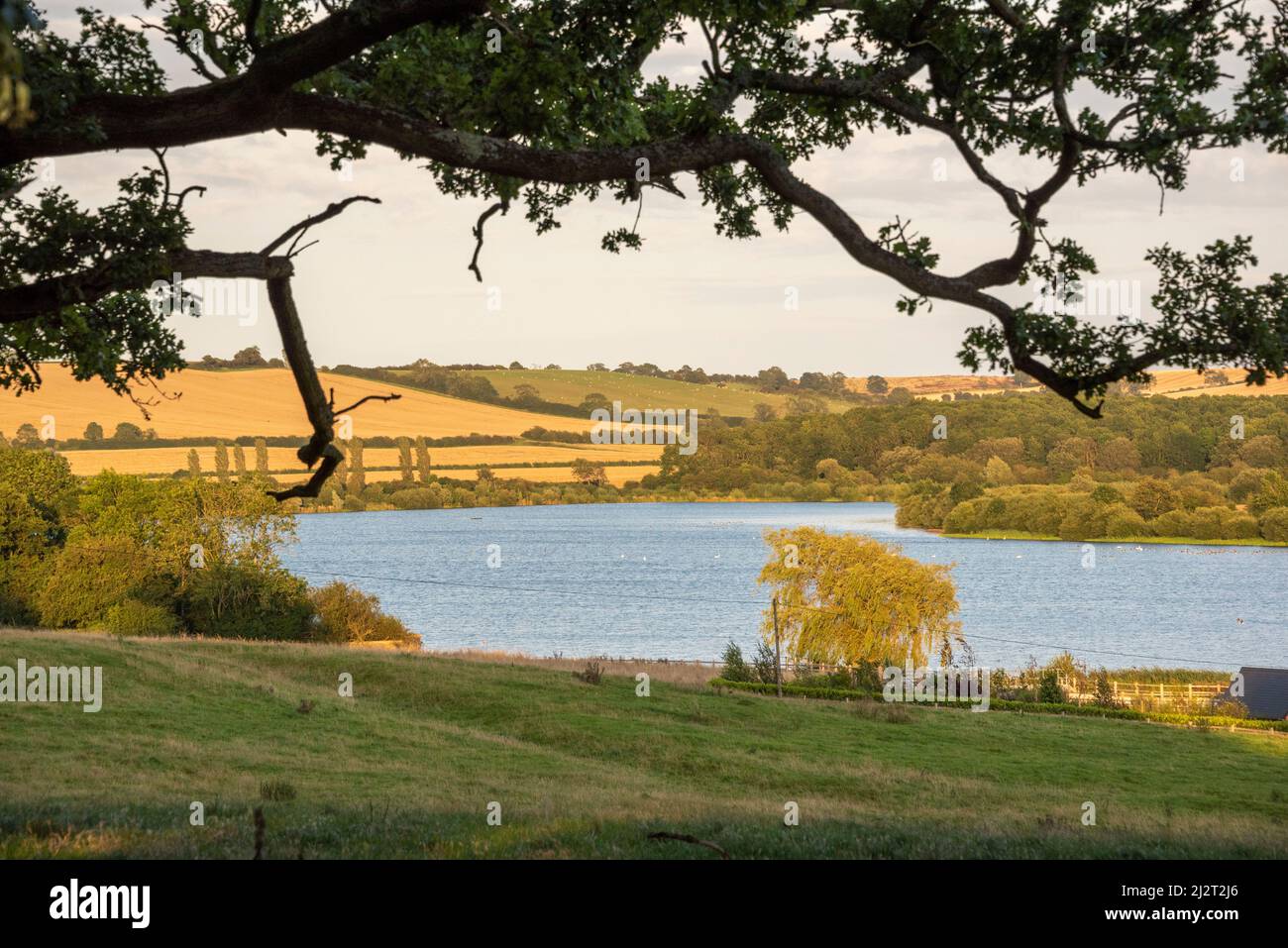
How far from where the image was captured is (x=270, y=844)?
9.34 meters

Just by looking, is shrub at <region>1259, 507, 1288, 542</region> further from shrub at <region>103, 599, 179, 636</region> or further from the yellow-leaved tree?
shrub at <region>103, 599, 179, 636</region>

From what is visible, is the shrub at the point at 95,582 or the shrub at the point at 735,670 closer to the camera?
the shrub at the point at 735,670

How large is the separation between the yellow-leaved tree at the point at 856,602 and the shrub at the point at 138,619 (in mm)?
35031

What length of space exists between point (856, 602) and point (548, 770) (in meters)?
33.9

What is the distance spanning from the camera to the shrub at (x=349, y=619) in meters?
70.6

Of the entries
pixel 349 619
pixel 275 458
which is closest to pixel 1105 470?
pixel 275 458

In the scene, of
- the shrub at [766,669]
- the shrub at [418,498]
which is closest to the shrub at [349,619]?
the shrub at [766,669]

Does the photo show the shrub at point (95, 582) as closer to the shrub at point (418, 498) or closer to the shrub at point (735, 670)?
the shrub at point (735, 670)

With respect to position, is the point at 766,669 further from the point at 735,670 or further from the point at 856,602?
the point at 856,602

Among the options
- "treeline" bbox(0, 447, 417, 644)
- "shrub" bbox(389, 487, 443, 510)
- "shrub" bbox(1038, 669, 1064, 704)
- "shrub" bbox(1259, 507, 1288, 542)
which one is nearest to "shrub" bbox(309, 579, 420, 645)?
"treeline" bbox(0, 447, 417, 644)

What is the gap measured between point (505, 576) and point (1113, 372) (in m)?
127

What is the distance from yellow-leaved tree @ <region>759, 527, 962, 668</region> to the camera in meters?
57.6
